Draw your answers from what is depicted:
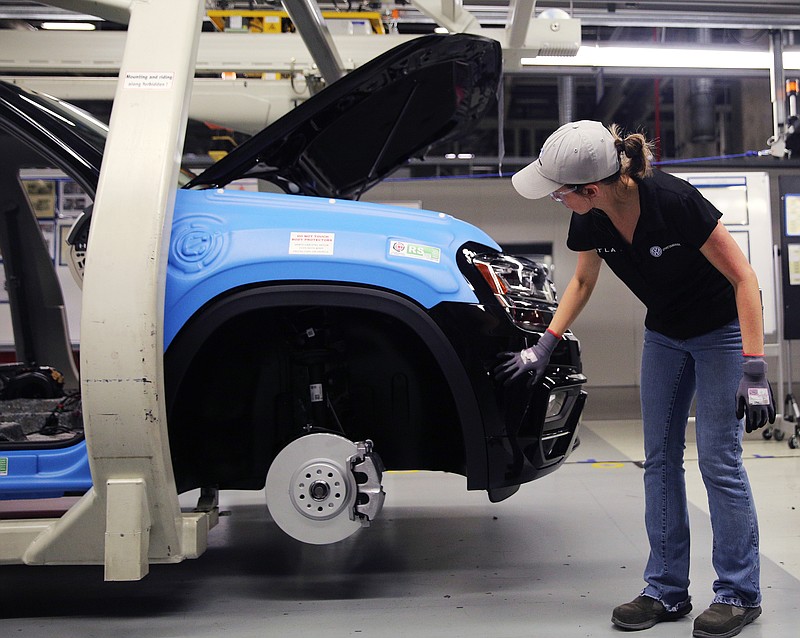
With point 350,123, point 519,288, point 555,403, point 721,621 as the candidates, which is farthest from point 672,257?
point 350,123

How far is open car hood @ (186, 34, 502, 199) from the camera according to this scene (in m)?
2.91

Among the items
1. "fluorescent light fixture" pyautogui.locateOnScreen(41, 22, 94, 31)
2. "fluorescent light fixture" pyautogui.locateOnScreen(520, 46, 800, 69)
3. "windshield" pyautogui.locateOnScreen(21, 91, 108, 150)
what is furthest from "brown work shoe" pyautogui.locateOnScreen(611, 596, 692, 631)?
"fluorescent light fixture" pyautogui.locateOnScreen(41, 22, 94, 31)

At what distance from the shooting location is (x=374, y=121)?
11.0 ft

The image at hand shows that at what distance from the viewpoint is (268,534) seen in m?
3.66

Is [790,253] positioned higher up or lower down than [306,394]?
higher up

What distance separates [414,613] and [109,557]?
1001 mm

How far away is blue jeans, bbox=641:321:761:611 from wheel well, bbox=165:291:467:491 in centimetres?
66

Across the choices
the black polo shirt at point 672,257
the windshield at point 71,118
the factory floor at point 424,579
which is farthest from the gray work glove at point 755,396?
the windshield at point 71,118

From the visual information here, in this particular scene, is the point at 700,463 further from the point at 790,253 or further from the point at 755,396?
the point at 790,253

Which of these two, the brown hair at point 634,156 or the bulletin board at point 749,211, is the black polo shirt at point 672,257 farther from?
the bulletin board at point 749,211

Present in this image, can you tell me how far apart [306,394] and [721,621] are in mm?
1508

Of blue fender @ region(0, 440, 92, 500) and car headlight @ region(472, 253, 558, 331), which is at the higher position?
car headlight @ region(472, 253, 558, 331)

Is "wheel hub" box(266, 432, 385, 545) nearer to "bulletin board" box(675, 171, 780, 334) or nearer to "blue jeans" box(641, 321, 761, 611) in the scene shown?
"blue jeans" box(641, 321, 761, 611)

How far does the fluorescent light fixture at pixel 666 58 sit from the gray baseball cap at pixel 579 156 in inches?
97.3
